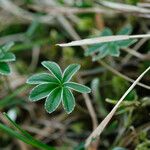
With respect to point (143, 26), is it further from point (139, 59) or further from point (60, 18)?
point (60, 18)

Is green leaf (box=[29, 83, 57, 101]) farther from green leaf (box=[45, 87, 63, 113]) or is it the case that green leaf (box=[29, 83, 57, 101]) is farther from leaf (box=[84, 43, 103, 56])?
leaf (box=[84, 43, 103, 56])

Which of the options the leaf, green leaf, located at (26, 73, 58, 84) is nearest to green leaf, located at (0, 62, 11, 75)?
green leaf, located at (26, 73, 58, 84)

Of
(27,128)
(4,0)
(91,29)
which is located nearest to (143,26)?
(91,29)

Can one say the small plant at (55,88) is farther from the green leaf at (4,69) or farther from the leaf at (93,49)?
the leaf at (93,49)

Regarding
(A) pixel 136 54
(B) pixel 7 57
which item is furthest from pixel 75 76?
(B) pixel 7 57

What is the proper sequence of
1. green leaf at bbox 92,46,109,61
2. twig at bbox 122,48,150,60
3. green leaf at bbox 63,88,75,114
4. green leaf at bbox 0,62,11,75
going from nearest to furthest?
green leaf at bbox 63,88,75,114
green leaf at bbox 0,62,11,75
green leaf at bbox 92,46,109,61
twig at bbox 122,48,150,60

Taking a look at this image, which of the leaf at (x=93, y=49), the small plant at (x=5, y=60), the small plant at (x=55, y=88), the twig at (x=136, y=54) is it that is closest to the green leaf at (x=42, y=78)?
the small plant at (x=55, y=88)

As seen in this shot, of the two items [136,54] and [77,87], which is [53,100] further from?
[136,54]
